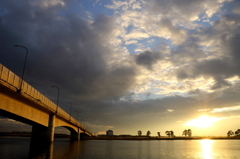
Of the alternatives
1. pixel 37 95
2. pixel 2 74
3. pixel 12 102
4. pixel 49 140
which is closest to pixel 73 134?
pixel 49 140

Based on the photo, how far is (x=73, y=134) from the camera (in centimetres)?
13288

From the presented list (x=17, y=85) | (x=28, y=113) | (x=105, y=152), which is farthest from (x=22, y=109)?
(x=105, y=152)

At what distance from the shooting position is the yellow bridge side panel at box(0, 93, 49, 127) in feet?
114

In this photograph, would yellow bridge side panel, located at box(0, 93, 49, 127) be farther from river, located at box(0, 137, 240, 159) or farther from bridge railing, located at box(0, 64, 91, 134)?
river, located at box(0, 137, 240, 159)

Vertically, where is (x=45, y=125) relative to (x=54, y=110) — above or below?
below

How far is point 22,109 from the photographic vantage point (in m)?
42.2

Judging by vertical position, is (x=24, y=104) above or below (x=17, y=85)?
below

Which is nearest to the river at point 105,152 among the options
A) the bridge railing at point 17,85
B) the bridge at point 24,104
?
the bridge at point 24,104

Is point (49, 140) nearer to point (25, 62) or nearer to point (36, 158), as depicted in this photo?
point (25, 62)

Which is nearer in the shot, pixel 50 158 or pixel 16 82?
pixel 50 158

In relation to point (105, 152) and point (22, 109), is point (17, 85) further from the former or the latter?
point (105, 152)

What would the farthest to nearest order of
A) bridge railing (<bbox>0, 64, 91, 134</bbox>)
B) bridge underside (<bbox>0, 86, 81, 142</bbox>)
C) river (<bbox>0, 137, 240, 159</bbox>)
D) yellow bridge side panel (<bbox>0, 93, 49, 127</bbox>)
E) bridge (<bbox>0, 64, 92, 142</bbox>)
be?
bridge underside (<bbox>0, 86, 81, 142</bbox>), yellow bridge side panel (<bbox>0, 93, 49, 127</bbox>), bridge (<bbox>0, 64, 92, 142</bbox>), bridge railing (<bbox>0, 64, 91, 134</bbox>), river (<bbox>0, 137, 240, 159</bbox>)

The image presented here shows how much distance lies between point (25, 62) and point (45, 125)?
23.1 meters

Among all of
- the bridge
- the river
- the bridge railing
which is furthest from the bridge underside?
the river
